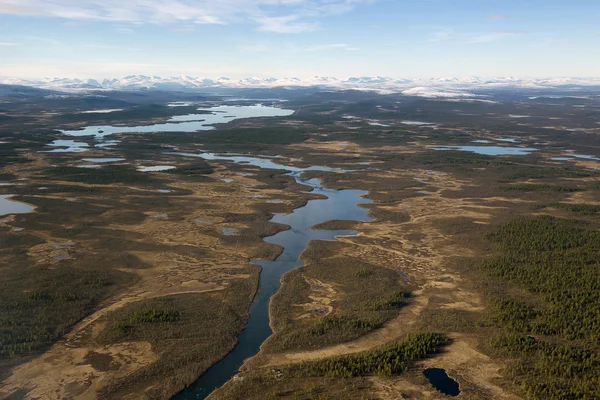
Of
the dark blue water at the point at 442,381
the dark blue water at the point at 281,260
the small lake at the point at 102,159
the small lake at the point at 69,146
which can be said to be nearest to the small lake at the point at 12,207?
the small lake at the point at 102,159

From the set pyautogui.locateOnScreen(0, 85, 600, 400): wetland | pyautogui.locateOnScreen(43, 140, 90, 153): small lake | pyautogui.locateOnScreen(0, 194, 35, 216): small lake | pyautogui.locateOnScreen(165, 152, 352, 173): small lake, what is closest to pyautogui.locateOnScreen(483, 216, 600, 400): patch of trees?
pyautogui.locateOnScreen(0, 85, 600, 400): wetland

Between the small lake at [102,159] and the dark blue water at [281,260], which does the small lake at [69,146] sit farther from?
the dark blue water at [281,260]

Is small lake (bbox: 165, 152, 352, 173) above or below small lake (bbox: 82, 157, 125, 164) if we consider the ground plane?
below

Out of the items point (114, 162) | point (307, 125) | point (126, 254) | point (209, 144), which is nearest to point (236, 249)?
point (126, 254)

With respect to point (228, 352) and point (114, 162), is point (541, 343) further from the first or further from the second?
point (114, 162)

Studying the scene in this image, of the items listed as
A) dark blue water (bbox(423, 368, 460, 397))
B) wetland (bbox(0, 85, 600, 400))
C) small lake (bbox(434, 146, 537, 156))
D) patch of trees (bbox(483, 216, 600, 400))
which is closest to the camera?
dark blue water (bbox(423, 368, 460, 397))

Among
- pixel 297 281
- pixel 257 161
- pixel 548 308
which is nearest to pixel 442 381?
pixel 548 308

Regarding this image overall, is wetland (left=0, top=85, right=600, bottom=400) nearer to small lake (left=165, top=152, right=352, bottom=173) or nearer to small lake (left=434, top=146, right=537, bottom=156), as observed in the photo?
small lake (left=165, top=152, right=352, bottom=173)
